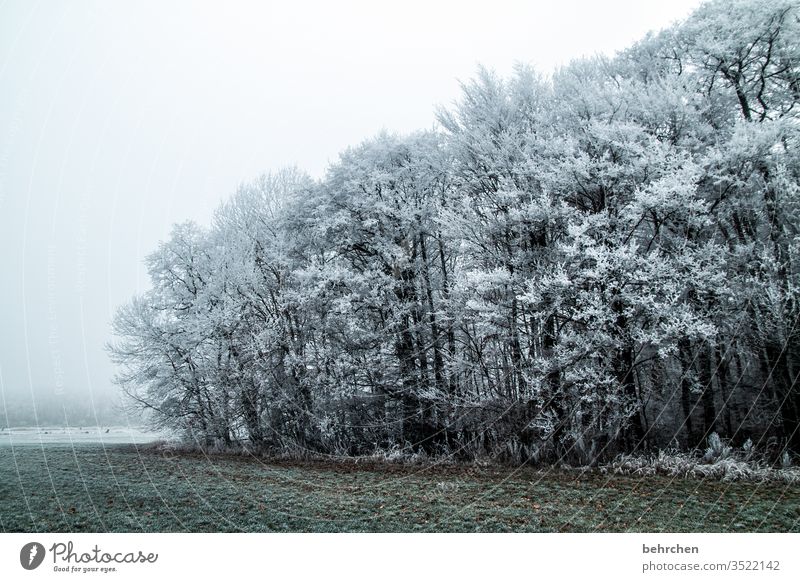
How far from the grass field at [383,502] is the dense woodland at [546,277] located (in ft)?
7.84

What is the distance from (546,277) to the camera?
10766mm

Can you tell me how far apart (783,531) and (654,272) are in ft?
17.1

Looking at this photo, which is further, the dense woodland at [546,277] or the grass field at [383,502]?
the dense woodland at [546,277]

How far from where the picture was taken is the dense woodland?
10.3 meters

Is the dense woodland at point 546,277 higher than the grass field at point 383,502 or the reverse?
higher

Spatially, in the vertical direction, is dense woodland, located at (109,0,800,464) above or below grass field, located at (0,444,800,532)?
above

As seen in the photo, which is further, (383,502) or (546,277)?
(546,277)

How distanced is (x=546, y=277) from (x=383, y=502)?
5.64 m

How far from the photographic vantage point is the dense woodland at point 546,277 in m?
10.3

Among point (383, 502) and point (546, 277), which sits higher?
point (546, 277)

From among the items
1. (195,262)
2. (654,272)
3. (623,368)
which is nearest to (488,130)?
(654,272)

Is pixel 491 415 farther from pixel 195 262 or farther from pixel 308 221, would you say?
pixel 195 262

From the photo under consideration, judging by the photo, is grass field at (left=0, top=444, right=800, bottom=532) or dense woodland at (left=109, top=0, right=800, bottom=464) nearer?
grass field at (left=0, top=444, right=800, bottom=532)

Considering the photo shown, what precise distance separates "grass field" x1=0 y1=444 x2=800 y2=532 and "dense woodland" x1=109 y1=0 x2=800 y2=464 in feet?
7.84
